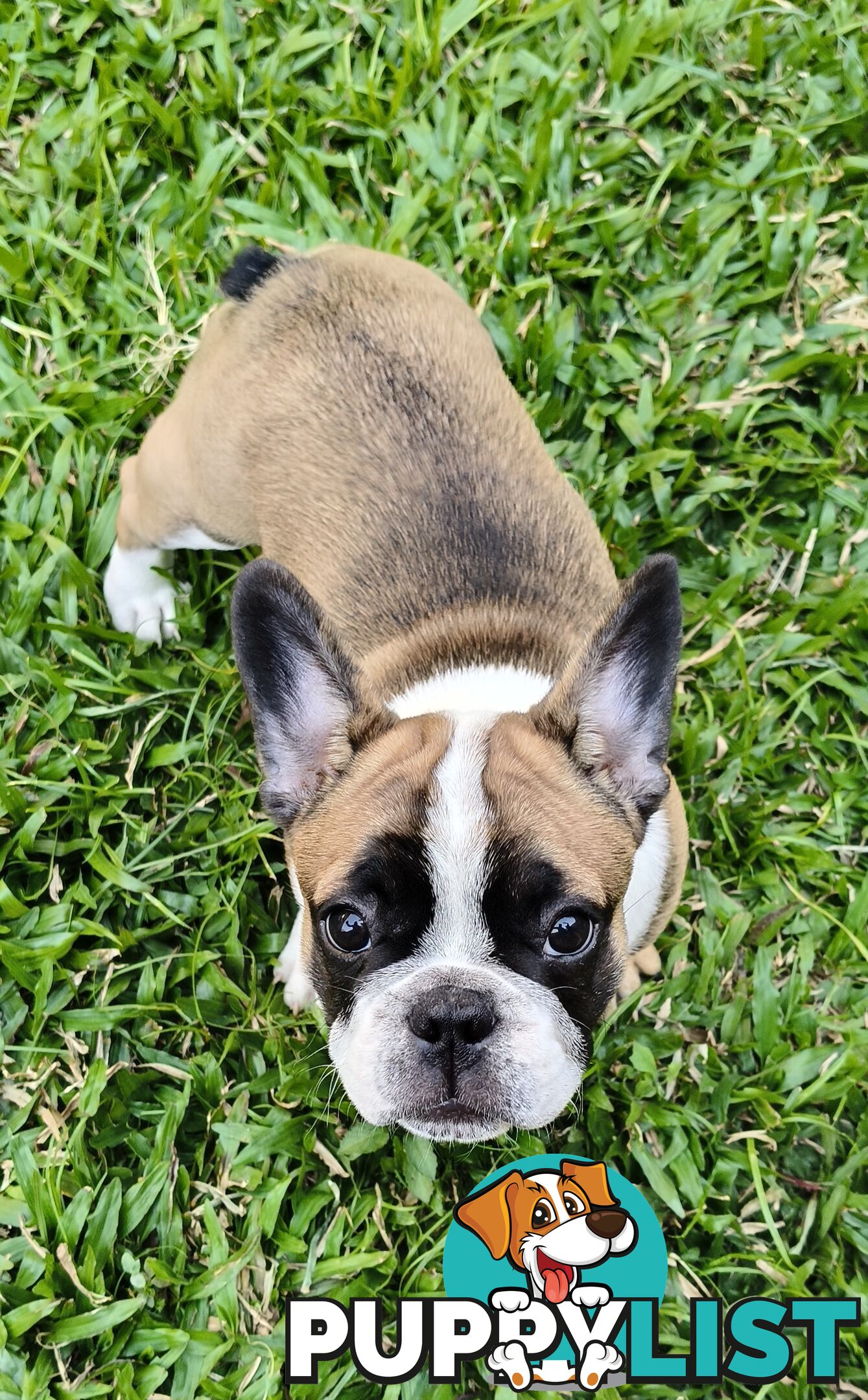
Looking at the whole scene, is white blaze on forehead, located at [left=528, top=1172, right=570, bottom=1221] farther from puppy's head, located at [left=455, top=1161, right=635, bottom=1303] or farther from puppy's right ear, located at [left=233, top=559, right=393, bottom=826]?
puppy's right ear, located at [left=233, top=559, right=393, bottom=826]

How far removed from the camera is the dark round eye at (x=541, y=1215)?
4.19 m

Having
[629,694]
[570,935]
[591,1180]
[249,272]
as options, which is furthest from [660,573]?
[591,1180]

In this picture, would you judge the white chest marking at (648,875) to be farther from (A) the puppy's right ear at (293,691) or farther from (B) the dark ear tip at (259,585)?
(B) the dark ear tip at (259,585)

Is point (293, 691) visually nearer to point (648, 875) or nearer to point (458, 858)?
point (458, 858)

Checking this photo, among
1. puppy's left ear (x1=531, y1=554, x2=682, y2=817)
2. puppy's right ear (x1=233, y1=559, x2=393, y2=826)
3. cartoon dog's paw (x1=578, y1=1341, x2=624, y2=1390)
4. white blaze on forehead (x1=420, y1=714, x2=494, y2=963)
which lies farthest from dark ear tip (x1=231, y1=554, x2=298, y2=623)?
cartoon dog's paw (x1=578, y1=1341, x2=624, y2=1390)

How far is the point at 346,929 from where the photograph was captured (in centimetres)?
334

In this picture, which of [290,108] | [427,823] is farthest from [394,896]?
[290,108]

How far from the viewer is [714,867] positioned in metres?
5.16

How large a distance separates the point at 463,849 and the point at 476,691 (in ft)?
2.99

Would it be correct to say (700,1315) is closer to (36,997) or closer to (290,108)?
(36,997)

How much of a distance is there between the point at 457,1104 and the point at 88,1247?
2.13m

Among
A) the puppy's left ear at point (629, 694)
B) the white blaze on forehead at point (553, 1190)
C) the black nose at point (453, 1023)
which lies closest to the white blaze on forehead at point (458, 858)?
the black nose at point (453, 1023)

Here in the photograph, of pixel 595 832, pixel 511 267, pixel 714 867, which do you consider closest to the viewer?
pixel 595 832

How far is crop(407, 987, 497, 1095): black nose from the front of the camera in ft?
10.0
